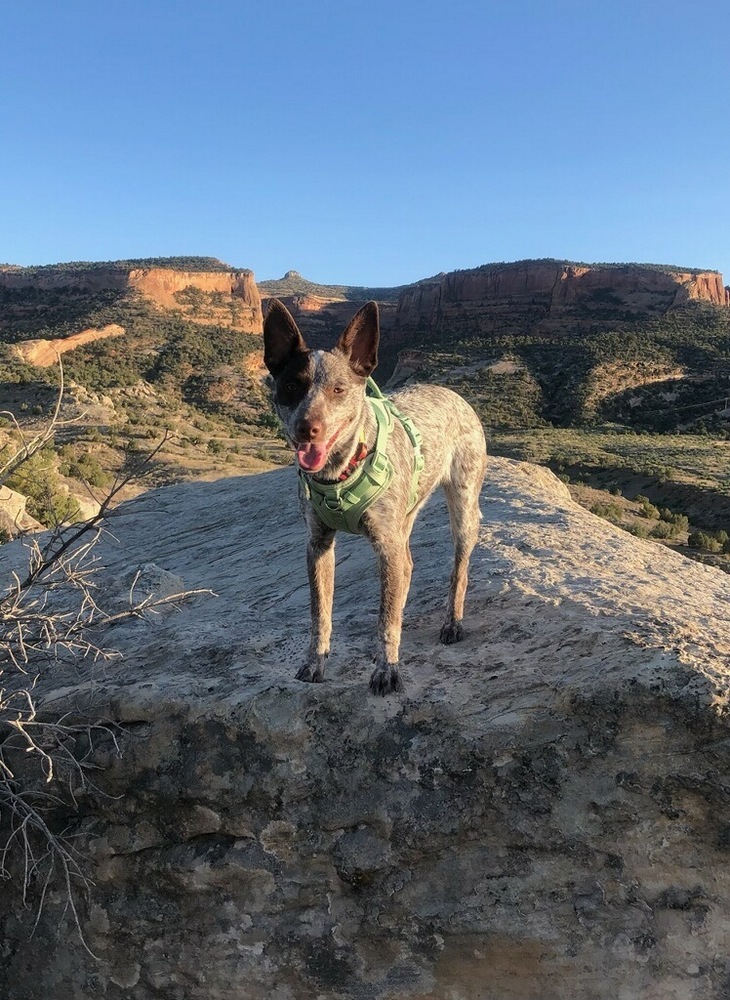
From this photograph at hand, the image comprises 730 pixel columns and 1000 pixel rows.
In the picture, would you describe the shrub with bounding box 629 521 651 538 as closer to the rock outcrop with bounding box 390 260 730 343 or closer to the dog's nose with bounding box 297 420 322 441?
the dog's nose with bounding box 297 420 322 441

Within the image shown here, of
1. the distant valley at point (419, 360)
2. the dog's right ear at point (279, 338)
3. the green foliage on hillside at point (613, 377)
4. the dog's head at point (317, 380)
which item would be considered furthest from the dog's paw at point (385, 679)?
the green foliage on hillside at point (613, 377)

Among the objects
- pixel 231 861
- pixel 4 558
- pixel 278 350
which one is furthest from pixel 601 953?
pixel 4 558

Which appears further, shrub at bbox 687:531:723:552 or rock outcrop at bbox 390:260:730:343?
rock outcrop at bbox 390:260:730:343

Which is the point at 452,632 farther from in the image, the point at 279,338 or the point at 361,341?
the point at 279,338

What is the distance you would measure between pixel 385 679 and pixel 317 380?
5.63ft

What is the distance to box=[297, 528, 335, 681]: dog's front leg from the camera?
4.06 meters

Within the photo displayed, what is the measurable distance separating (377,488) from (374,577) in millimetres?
2188

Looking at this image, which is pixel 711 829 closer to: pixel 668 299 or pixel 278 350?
pixel 278 350

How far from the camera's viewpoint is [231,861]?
12.3 feet

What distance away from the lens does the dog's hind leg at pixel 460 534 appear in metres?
4.59

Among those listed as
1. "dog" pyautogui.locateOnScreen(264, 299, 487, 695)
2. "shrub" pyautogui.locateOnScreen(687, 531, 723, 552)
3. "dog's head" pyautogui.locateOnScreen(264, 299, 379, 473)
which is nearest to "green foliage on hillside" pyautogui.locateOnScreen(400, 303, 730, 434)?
"shrub" pyautogui.locateOnScreen(687, 531, 723, 552)

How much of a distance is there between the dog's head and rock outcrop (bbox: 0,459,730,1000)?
52.1 inches

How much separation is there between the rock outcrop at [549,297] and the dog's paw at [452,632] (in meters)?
81.6

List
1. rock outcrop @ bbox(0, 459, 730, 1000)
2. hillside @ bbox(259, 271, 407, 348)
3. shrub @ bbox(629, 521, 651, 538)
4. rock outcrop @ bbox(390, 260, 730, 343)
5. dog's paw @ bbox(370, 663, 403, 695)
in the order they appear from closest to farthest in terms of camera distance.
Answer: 1. rock outcrop @ bbox(0, 459, 730, 1000)
2. dog's paw @ bbox(370, 663, 403, 695)
3. shrub @ bbox(629, 521, 651, 538)
4. rock outcrop @ bbox(390, 260, 730, 343)
5. hillside @ bbox(259, 271, 407, 348)
